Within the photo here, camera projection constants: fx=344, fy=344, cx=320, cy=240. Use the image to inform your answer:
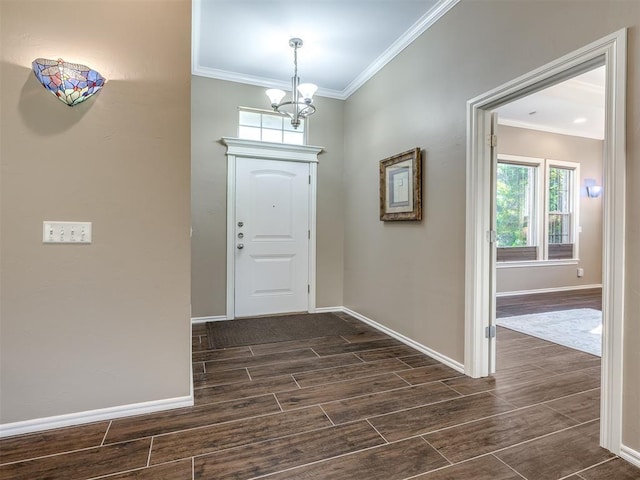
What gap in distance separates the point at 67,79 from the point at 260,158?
98.7 inches

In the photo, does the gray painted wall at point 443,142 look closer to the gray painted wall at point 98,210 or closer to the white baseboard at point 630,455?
the white baseboard at point 630,455

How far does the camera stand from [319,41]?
129 inches

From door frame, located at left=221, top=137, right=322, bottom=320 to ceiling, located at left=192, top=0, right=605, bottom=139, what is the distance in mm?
764

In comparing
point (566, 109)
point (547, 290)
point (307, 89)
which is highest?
point (566, 109)

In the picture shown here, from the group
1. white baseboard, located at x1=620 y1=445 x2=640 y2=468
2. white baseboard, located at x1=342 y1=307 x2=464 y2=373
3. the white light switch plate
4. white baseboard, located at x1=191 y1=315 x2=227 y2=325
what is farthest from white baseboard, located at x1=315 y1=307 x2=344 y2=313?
white baseboard, located at x1=620 y1=445 x2=640 y2=468

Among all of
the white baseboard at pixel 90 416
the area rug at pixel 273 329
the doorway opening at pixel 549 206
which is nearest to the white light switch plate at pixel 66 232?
the white baseboard at pixel 90 416

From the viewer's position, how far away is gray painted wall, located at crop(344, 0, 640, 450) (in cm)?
158

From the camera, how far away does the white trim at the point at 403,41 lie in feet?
8.98

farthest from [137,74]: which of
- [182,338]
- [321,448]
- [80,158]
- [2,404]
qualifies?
[321,448]

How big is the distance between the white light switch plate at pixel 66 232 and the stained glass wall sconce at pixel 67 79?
634mm

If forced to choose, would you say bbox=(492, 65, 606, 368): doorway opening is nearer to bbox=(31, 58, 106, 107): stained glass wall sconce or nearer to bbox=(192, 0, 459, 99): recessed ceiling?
bbox=(192, 0, 459, 99): recessed ceiling

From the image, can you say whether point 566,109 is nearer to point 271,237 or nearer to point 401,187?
point 401,187

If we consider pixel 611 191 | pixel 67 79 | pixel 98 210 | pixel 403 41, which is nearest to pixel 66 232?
pixel 98 210

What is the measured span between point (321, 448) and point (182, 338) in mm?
1019
